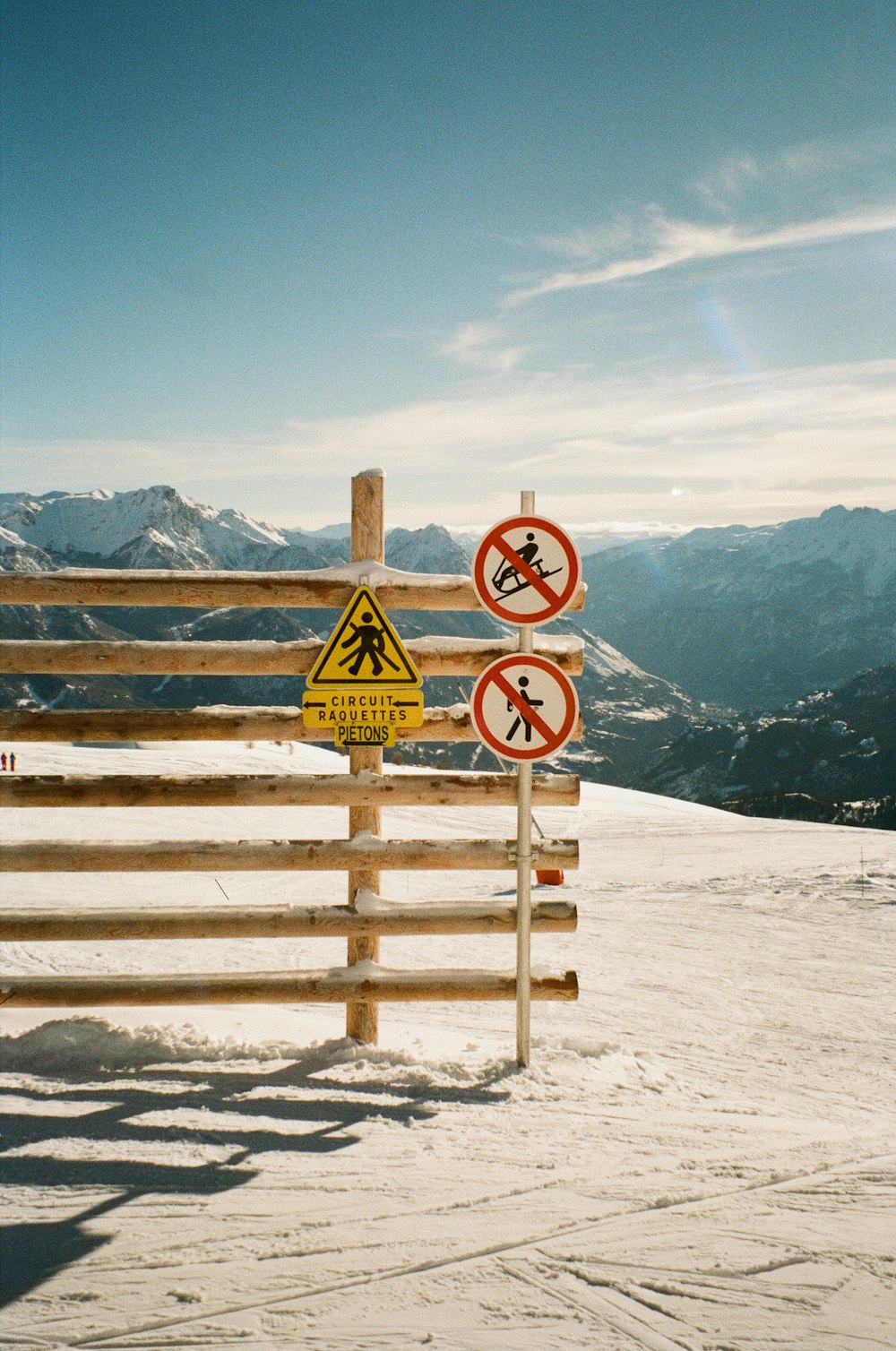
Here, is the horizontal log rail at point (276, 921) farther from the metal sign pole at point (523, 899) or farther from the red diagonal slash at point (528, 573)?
the red diagonal slash at point (528, 573)

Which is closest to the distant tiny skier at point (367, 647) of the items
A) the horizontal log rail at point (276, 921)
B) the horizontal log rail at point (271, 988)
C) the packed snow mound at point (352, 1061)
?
the horizontal log rail at point (276, 921)

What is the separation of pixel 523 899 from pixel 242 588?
2400mm

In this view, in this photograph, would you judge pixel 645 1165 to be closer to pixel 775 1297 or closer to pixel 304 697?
pixel 775 1297

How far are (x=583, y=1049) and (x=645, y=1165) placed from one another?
1.44 meters

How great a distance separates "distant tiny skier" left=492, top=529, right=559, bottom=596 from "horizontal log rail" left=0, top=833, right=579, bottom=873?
1.47 metres

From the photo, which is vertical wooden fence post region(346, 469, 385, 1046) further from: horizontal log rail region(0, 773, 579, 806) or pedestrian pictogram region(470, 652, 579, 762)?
pedestrian pictogram region(470, 652, 579, 762)

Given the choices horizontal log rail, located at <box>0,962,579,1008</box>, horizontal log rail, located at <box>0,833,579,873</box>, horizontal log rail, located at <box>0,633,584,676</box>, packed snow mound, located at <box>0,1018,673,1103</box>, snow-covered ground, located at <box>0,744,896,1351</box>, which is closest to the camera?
→ snow-covered ground, located at <box>0,744,896,1351</box>

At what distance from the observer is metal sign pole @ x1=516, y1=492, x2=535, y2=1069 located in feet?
14.6

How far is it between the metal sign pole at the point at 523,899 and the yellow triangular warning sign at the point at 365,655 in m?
0.72

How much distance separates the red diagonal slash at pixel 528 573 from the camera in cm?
428

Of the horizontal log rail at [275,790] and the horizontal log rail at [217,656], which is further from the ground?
the horizontal log rail at [217,656]

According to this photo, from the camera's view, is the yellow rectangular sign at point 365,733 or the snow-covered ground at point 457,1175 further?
the yellow rectangular sign at point 365,733

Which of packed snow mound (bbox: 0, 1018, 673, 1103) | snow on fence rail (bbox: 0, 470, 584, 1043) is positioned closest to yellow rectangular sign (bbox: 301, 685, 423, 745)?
snow on fence rail (bbox: 0, 470, 584, 1043)

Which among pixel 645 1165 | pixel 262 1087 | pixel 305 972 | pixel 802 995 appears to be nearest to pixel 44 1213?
pixel 262 1087
